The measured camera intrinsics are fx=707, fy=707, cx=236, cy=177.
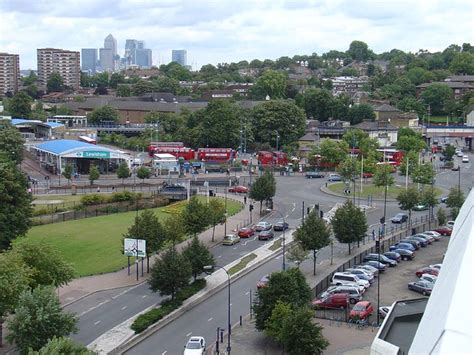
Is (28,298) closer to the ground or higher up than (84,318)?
higher up

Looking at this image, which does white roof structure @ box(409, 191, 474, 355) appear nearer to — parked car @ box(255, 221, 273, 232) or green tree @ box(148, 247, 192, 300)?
green tree @ box(148, 247, 192, 300)

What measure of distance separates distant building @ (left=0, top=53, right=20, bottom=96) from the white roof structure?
582ft

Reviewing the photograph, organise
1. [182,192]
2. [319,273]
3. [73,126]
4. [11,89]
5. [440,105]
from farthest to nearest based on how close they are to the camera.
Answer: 1. [11,89]
2. [440,105]
3. [73,126]
4. [182,192]
5. [319,273]

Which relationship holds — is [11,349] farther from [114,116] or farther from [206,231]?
[114,116]

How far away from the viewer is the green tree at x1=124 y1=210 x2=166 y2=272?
37281 mm

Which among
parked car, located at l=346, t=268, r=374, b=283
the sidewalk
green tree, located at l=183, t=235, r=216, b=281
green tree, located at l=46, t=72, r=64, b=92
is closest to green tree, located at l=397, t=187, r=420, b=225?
parked car, located at l=346, t=268, r=374, b=283

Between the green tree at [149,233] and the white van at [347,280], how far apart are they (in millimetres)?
9408

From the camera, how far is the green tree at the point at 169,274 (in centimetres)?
3106

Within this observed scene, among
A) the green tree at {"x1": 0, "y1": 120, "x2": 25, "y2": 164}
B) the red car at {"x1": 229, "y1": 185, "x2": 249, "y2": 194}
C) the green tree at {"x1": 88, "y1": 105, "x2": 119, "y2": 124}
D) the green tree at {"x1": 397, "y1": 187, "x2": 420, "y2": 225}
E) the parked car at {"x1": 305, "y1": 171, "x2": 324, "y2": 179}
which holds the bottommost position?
the red car at {"x1": 229, "y1": 185, "x2": 249, "y2": 194}

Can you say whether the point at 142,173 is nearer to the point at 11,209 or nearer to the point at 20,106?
the point at 11,209

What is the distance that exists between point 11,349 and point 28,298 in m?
4.35

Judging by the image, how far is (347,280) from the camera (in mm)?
34906

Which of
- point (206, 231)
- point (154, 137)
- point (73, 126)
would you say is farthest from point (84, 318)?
point (73, 126)

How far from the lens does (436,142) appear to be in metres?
107
